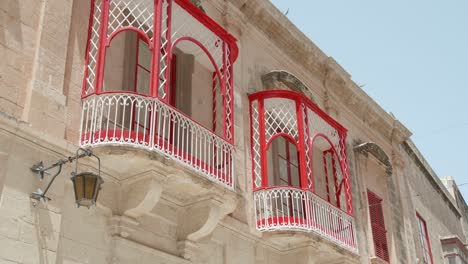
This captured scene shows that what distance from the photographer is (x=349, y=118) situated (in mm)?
13898

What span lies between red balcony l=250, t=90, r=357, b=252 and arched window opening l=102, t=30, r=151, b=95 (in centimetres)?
229

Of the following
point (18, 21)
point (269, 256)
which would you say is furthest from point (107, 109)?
point (269, 256)

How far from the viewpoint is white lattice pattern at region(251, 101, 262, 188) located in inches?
385

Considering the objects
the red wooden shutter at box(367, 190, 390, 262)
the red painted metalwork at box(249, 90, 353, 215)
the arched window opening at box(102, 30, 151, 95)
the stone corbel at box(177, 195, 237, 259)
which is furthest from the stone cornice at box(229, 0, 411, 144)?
the stone corbel at box(177, 195, 237, 259)

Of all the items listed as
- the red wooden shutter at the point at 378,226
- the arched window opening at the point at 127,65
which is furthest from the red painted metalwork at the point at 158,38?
the red wooden shutter at the point at 378,226

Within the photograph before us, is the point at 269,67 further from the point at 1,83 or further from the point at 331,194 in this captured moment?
the point at 1,83

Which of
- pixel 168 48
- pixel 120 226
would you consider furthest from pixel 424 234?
pixel 120 226

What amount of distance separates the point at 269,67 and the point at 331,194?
2726 millimetres

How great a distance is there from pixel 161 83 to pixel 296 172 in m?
3.98

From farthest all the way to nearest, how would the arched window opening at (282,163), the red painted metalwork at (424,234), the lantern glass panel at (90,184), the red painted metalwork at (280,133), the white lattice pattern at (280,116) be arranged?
the red painted metalwork at (424,234), the arched window opening at (282,163), the white lattice pattern at (280,116), the red painted metalwork at (280,133), the lantern glass panel at (90,184)

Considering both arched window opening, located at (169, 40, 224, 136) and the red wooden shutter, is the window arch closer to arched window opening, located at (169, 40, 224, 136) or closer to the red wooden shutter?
the red wooden shutter

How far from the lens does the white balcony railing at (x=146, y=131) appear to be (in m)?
7.00

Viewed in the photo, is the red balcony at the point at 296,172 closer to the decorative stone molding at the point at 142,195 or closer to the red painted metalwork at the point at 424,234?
the decorative stone molding at the point at 142,195

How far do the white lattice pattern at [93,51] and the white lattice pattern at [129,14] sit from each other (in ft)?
0.51
